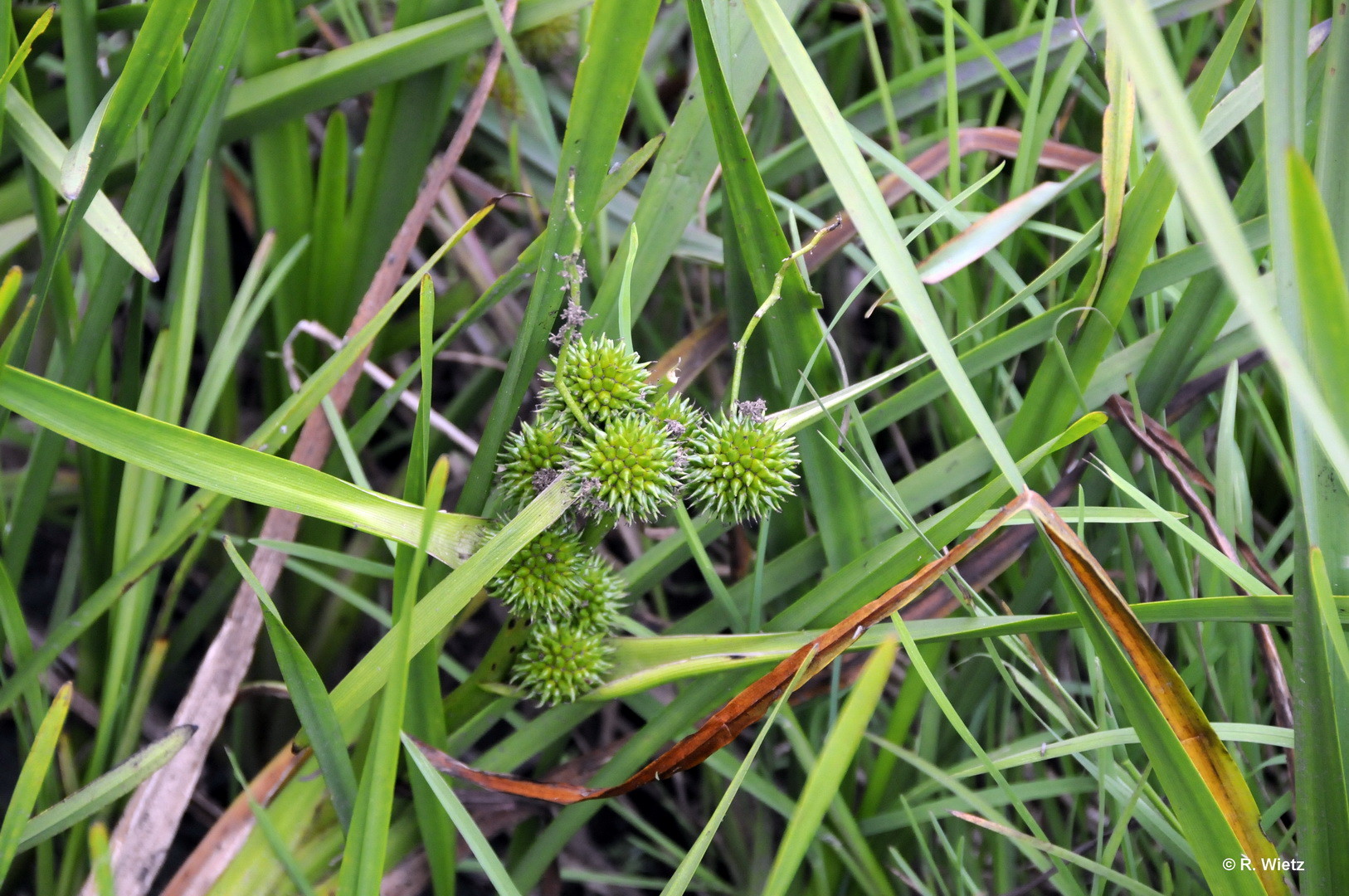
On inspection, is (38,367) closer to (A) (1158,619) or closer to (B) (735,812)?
(B) (735,812)

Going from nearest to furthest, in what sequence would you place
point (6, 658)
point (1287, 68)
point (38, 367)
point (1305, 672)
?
point (1287, 68) → point (1305, 672) → point (6, 658) → point (38, 367)

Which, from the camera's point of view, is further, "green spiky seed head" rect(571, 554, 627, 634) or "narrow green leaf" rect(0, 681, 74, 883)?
"green spiky seed head" rect(571, 554, 627, 634)

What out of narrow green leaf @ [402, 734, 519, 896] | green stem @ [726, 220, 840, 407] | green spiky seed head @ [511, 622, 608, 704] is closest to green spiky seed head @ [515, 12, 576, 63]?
green stem @ [726, 220, 840, 407]

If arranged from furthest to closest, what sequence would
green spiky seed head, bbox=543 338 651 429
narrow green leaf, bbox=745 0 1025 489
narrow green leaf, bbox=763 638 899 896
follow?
green spiky seed head, bbox=543 338 651 429 < narrow green leaf, bbox=745 0 1025 489 < narrow green leaf, bbox=763 638 899 896

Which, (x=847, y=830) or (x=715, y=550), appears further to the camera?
(x=715, y=550)

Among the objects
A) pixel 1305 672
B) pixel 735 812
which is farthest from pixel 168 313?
pixel 1305 672

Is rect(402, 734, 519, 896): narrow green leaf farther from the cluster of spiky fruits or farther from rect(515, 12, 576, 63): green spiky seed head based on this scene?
rect(515, 12, 576, 63): green spiky seed head
